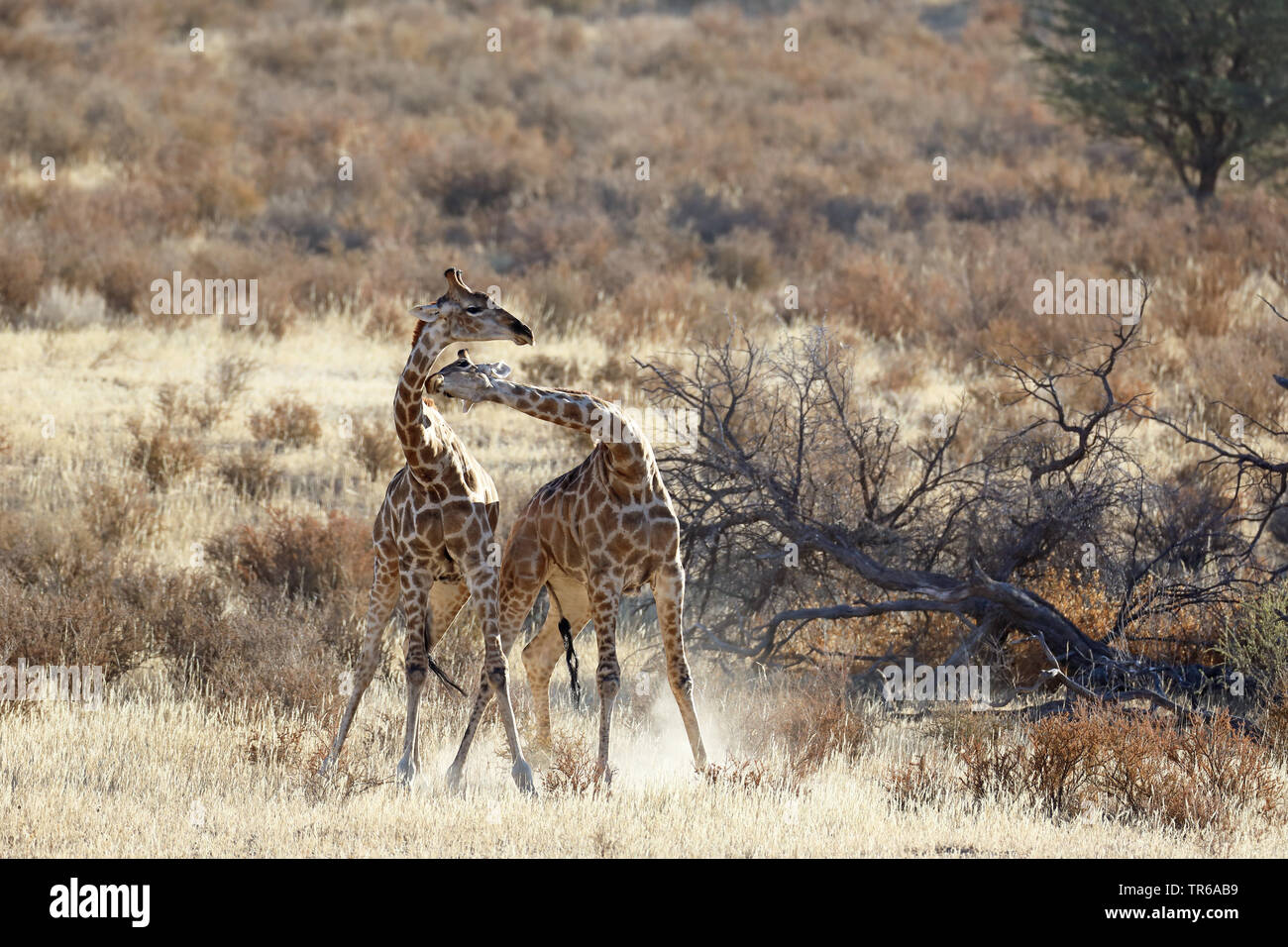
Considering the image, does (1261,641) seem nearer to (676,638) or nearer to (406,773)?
(676,638)

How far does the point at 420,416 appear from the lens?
600 cm

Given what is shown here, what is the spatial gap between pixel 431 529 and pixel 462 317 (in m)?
0.98

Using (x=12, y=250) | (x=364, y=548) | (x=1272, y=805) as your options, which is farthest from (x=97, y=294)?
(x=1272, y=805)

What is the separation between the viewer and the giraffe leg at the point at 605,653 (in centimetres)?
629

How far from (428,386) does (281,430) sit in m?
7.25

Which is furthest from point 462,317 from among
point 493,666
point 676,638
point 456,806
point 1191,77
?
point 1191,77

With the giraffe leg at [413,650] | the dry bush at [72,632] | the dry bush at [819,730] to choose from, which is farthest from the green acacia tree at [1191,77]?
the giraffe leg at [413,650]

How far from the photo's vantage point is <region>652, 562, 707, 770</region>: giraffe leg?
20.9ft

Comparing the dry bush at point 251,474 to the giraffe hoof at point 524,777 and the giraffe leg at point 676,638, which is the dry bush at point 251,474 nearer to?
the giraffe hoof at point 524,777

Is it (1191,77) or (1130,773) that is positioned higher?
(1191,77)

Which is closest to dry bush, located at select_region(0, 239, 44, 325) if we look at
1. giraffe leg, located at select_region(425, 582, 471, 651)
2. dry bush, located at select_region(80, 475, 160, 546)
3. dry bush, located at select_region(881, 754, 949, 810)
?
dry bush, located at select_region(80, 475, 160, 546)

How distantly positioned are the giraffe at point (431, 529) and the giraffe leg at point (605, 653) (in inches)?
13.5

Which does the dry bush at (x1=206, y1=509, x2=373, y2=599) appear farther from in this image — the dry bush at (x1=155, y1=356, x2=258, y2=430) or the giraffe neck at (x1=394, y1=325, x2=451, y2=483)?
the giraffe neck at (x1=394, y1=325, x2=451, y2=483)

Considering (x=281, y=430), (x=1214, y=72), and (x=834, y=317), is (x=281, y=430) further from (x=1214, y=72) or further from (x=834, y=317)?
(x=1214, y=72)
